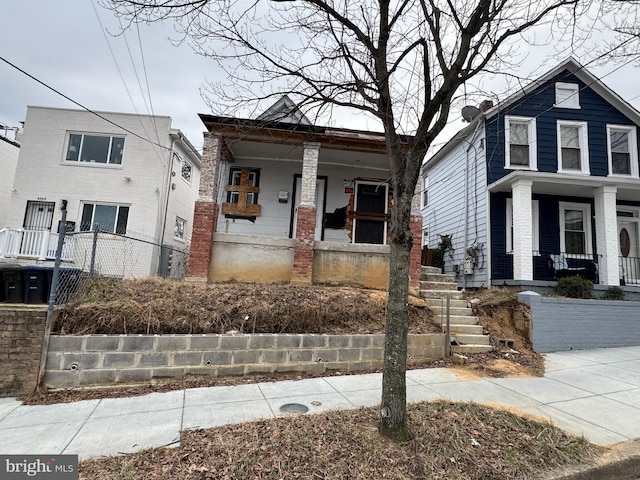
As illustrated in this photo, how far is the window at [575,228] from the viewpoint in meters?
11.1

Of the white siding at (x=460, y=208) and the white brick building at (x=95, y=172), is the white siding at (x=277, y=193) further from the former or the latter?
the white brick building at (x=95, y=172)

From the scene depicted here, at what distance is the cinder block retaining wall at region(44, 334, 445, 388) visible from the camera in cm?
474

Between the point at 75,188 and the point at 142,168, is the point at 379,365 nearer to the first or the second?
the point at 142,168

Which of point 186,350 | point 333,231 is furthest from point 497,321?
point 186,350

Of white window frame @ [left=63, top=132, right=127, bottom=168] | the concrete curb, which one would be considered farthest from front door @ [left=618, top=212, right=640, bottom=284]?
white window frame @ [left=63, top=132, right=127, bottom=168]

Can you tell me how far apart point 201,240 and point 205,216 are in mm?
579

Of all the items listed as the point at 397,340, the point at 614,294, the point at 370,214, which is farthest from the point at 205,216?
the point at 614,294

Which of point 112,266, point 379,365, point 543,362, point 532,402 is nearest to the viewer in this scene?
point 532,402

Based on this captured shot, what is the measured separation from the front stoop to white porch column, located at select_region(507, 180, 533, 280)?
232 cm

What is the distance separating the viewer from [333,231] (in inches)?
428

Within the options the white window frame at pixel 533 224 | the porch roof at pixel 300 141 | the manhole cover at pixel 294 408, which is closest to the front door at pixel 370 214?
the porch roof at pixel 300 141

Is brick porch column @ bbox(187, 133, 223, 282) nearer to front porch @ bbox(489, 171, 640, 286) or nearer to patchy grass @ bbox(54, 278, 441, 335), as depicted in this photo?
patchy grass @ bbox(54, 278, 441, 335)

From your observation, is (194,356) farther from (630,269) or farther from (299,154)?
(630,269)

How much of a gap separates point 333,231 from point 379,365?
219 inches
